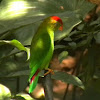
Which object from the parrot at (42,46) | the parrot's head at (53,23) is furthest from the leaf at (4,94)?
the parrot's head at (53,23)

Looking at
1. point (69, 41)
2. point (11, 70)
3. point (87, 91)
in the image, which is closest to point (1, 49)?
point (11, 70)

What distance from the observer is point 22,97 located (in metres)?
0.99

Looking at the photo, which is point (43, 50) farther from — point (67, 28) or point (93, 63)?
point (93, 63)

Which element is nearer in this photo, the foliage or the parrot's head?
the parrot's head

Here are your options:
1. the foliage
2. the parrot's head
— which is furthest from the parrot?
the foliage

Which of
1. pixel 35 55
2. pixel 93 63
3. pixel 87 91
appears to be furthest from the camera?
pixel 87 91

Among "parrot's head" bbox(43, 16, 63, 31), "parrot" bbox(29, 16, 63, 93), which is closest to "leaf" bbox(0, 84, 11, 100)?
"parrot" bbox(29, 16, 63, 93)

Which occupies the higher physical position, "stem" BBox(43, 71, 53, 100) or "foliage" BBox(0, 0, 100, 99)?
"foliage" BBox(0, 0, 100, 99)

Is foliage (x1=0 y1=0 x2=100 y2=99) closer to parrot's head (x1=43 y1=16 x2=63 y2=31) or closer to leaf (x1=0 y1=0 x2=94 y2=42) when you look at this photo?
leaf (x1=0 y1=0 x2=94 y2=42)

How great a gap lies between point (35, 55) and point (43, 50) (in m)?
0.03

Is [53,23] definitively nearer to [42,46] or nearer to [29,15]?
[42,46]

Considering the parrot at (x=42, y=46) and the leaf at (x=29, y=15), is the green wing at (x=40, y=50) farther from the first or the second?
the leaf at (x=29, y=15)

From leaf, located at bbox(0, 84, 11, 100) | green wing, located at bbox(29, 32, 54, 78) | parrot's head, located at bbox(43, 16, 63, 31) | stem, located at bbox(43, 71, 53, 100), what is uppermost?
parrot's head, located at bbox(43, 16, 63, 31)

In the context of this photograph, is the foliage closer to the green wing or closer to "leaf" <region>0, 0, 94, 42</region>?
"leaf" <region>0, 0, 94, 42</region>
